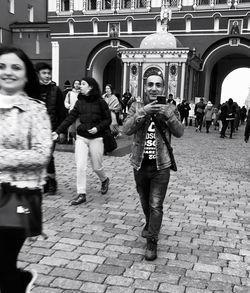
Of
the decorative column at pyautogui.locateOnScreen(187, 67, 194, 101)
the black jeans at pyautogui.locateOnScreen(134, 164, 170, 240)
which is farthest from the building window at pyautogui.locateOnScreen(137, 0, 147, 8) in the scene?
the black jeans at pyautogui.locateOnScreen(134, 164, 170, 240)

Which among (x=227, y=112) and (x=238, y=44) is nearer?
(x=227, y=112)

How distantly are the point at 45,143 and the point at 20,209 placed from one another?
41cm

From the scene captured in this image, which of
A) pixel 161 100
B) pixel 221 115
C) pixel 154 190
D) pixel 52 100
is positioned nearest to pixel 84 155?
pixel 52 100

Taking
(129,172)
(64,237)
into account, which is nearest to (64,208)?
(64,237)

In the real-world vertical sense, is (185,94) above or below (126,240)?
above

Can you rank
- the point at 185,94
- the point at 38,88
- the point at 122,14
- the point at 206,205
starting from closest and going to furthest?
1. the point at 38,88
2. the point at 206,205
3. the point at 185,94
4. the point at 122,14

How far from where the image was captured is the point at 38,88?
2.67 m

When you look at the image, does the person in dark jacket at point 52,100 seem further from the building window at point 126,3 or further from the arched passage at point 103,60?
the building window at point 126,3

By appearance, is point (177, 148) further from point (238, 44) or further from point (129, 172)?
point (238, 44)

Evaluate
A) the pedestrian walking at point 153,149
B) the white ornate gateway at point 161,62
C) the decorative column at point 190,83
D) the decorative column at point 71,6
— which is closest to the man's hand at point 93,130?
the pedestrian walking at point 153,149

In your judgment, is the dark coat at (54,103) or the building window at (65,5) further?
the building window at (65,5)

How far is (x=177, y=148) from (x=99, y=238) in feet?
29.7

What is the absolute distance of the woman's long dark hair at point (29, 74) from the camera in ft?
8.08

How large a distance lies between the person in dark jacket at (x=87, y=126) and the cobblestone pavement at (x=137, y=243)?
0.47 meters
